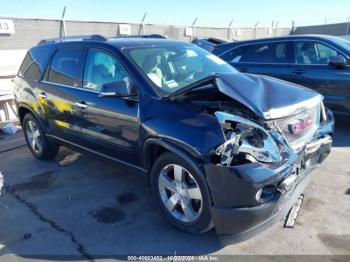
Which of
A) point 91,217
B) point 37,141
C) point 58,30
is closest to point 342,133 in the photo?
point 91,217

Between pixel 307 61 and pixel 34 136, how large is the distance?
4978 mm

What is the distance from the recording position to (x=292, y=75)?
6832mm

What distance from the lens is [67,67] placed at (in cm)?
487

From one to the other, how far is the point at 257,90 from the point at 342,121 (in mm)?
4342

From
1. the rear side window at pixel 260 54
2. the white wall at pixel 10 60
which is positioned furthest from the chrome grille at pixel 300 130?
the white wall at pixel 10 60

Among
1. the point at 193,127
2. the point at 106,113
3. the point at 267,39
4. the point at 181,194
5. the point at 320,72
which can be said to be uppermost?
the point at 267,39

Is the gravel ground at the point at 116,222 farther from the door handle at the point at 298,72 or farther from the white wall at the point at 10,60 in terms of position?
the white wall at the point at 10,60

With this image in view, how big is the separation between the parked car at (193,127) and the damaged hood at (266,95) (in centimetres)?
1

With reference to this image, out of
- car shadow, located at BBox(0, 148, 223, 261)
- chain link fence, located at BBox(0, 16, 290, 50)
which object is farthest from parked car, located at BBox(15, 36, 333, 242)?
chain link fence, located at BBox(0, 16, 290, 50)

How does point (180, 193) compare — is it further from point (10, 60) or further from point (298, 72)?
point (10, 60)

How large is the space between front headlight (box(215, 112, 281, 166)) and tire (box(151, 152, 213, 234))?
352mm

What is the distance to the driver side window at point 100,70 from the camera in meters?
4.06

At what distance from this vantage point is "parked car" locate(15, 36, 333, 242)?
9.73ft

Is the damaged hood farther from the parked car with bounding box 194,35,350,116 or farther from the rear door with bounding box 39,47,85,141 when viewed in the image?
the parked car with bounding box 194,35,350,116
